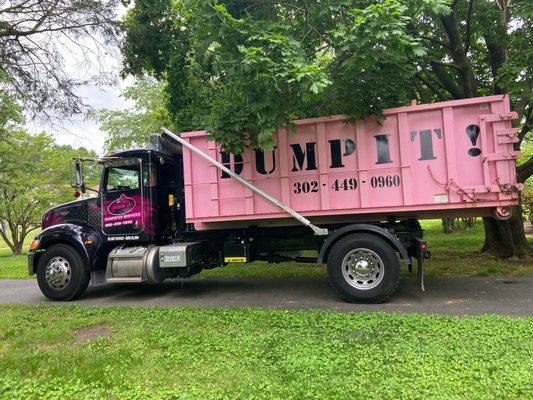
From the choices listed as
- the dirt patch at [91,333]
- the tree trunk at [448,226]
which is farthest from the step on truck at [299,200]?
the tree trunk at [448,226]

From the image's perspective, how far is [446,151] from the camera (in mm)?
6531

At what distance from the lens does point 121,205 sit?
8.30m

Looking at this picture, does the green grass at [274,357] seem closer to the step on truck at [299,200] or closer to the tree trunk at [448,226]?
the step on truck at [299,200]

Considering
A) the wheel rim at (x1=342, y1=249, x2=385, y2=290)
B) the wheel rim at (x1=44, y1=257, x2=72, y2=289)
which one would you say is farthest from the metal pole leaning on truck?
the wheel rim at (x1=44, y1=257, x2=72, y2=289)

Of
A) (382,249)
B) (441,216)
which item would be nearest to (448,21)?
(441,216)

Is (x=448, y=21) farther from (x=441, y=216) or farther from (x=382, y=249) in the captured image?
(x=382, y=249)

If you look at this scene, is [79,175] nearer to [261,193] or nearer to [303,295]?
[261,193]

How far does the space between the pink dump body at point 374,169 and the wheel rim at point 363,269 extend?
0.62 meters

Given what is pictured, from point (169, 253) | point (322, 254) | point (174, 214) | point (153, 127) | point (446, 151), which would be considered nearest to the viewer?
point (446, 151)

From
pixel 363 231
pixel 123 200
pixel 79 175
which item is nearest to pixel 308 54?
pixel 363 231

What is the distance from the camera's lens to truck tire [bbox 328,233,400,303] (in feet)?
21.8

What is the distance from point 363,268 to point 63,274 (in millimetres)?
5338

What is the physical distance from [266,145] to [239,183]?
4.94 ft

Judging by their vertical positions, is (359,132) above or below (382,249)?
above
